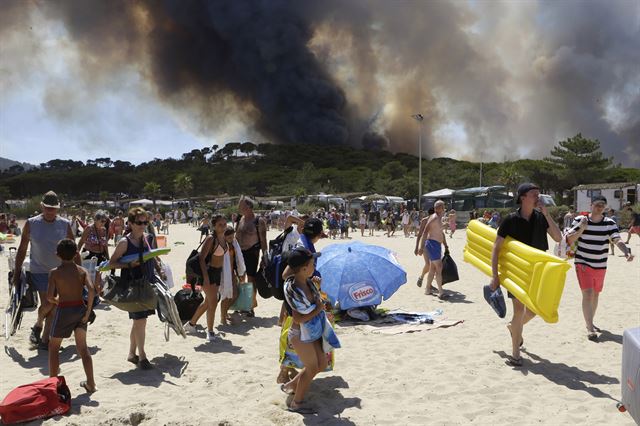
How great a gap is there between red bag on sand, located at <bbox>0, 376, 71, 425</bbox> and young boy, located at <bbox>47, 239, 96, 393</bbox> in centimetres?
37

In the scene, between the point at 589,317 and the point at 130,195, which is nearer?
the point at 589,317

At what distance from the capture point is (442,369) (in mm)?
4551

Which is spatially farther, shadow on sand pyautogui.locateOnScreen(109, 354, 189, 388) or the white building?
the white building

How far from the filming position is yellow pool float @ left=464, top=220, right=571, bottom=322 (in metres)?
3.90

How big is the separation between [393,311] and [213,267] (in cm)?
259

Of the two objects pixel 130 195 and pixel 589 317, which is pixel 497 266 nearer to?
pixel 589 317

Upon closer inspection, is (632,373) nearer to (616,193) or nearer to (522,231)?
(522,231)

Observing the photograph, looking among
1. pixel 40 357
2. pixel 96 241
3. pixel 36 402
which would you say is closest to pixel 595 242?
pixel 36 402

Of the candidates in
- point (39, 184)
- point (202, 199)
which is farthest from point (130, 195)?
point (202, 199)

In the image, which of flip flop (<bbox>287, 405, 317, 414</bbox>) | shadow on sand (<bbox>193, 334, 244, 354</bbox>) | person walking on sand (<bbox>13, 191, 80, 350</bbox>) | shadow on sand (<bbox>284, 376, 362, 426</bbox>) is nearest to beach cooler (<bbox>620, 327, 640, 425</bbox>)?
shadow on sand (<bbox>284, 376, 362, 426</bbox>)

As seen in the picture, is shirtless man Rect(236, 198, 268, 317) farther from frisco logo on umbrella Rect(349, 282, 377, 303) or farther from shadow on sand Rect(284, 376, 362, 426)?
shadow on sand Rect(284, 376, 362, 426)

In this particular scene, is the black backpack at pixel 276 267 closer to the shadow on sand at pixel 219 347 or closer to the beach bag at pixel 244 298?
the shadow on sand at pixel 219 347

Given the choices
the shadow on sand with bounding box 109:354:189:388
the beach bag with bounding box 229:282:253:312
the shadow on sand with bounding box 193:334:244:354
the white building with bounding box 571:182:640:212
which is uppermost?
the white building with bounding box 571:182:640:212

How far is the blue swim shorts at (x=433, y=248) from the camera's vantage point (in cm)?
787
